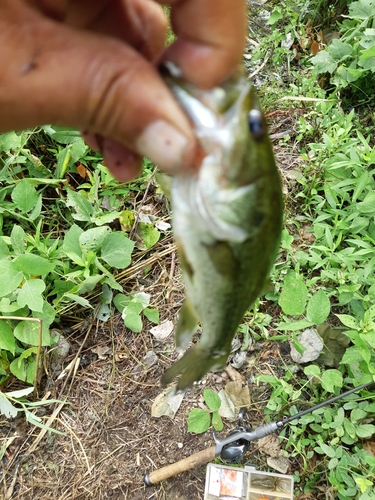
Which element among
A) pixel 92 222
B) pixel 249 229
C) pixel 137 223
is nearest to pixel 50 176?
pixel 92 222

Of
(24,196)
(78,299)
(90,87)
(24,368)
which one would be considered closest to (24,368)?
(24,368)

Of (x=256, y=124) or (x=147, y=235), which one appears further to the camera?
(x=147, y=235)

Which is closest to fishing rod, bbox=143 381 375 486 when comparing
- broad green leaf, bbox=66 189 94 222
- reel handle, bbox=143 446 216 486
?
reel handle, bbox=143 446 216 486

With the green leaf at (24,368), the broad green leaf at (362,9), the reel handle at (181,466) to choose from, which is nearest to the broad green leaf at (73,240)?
the green leaf at (24,368)

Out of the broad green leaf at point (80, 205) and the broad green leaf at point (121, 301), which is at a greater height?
the broad green leaf at point (80, 205)

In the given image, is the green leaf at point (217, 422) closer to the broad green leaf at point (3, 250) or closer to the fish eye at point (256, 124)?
the broad green leaf at point (3, 250)

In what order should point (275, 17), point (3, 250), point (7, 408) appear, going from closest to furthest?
point (7, 408), point (3, 250), point (275, 17)

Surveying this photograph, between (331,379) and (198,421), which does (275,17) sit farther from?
(198,421)
